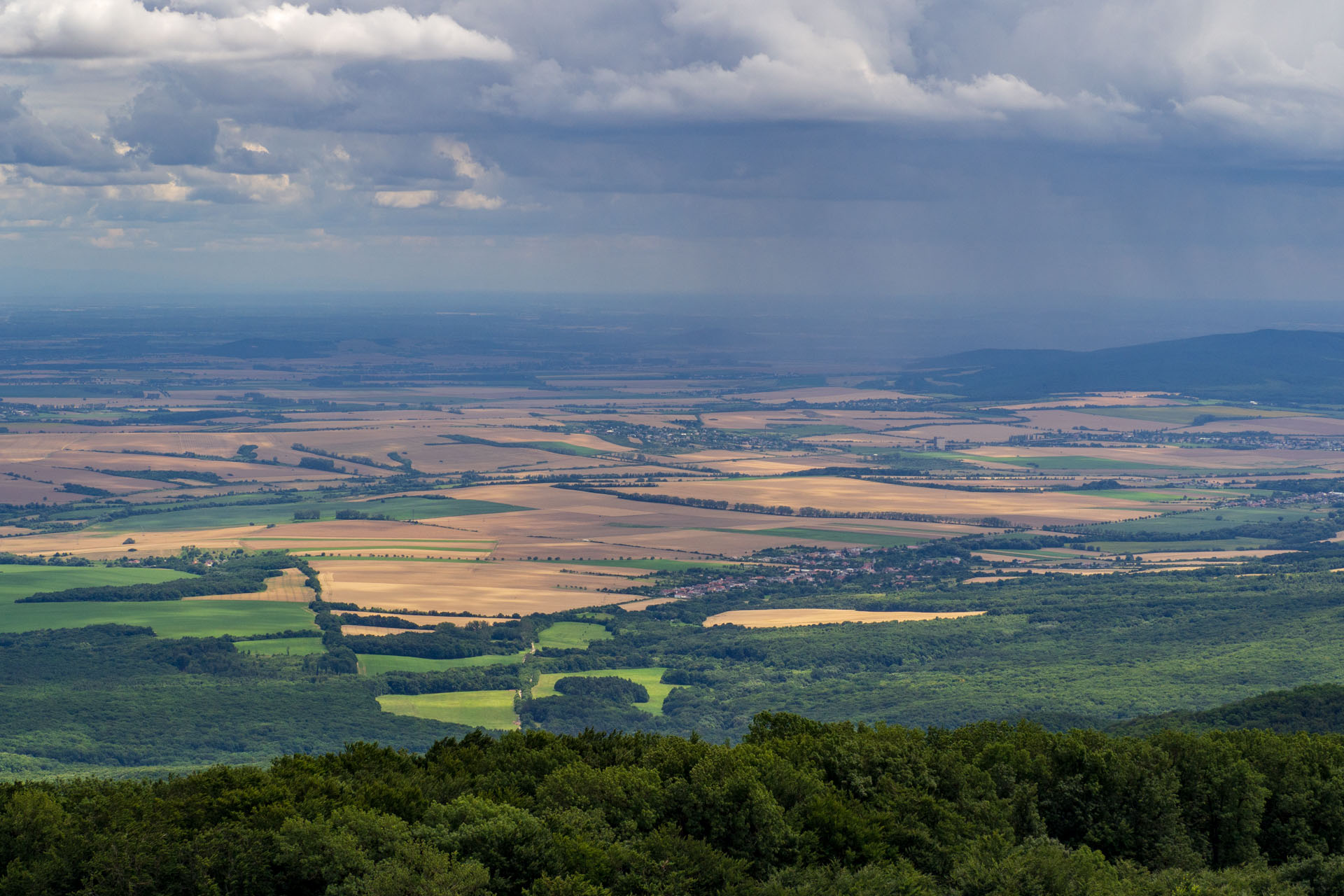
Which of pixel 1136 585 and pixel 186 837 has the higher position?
pixel 186 837

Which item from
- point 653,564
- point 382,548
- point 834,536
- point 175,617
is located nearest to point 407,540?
point 382,548

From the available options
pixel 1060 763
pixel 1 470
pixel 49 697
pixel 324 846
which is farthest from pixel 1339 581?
pixel 1 470

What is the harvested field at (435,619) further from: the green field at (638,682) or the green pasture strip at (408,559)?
the green pasture strip at (408,559)

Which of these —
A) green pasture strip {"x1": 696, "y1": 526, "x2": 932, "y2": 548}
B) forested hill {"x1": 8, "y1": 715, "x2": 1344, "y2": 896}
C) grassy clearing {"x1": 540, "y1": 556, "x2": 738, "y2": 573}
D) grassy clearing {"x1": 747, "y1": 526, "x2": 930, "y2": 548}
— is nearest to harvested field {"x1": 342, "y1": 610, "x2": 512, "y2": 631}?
grassy clearing {"x1": 540, "y1": 556, "x2": 738, "y2": 573}

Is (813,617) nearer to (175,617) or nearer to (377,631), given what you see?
(377,631)

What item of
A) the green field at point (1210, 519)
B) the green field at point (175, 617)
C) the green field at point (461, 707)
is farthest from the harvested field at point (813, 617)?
the green field at point (1210, 519)

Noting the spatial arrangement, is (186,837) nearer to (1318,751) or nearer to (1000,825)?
(1000,825)
